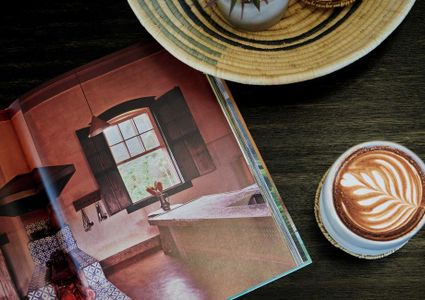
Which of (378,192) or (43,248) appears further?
(43,248)

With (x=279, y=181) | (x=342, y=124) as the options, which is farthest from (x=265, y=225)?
(x=342, y=124)

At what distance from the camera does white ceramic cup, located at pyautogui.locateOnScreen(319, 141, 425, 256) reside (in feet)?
1.73

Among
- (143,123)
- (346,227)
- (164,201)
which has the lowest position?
(346,227)

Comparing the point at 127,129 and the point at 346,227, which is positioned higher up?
the point at 127,129

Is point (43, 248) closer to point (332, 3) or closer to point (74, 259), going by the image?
point (74, 259)

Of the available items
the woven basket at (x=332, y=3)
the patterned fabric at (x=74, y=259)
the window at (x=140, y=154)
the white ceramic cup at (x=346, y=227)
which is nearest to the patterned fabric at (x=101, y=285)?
the patterned fabric at (x=74, y=259)

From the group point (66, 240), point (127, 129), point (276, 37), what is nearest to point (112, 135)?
point (127, 129)

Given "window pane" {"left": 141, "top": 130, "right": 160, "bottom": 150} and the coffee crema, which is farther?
"window pane" {"left": 141, "top": 130, "right": 160, "bottom": 150}

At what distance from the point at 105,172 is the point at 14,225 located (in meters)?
0.14

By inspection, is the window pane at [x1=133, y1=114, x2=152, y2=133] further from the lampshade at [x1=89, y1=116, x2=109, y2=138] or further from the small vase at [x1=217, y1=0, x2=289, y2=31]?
the small vase at [x1=217, y1=0, x2=289, y2=31]

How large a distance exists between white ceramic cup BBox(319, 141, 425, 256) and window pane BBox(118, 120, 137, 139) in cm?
26

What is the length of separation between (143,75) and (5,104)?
0.20 m

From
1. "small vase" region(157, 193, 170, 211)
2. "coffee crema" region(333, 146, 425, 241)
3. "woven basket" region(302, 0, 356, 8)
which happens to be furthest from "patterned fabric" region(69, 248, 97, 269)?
"woven basket" region(302, 0, 356, 8)

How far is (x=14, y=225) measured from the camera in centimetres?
66
